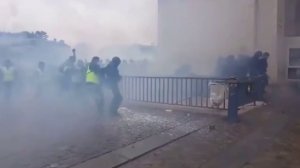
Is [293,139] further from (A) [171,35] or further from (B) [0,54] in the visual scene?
(B) [0,54]

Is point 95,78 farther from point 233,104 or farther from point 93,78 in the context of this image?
point 233,104

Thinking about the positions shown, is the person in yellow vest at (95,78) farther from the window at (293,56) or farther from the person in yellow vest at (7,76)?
the window at (293,56)

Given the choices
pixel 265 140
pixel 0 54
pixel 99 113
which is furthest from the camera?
pixel 0 54

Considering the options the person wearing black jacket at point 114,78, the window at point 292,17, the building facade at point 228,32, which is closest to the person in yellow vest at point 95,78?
the person wearing black jacket at point 114,78

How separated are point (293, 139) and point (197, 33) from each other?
1282cm

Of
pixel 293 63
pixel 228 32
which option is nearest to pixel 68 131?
pixel 228 32

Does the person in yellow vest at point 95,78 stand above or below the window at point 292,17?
below

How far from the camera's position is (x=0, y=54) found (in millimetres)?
19391

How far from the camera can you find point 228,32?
18406 millimetres

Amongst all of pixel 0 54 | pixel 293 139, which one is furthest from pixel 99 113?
pixel 0 54

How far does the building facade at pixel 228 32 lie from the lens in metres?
17.6

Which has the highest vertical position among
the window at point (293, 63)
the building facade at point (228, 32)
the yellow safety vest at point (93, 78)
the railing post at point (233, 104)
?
the building facade at point (228, 32)

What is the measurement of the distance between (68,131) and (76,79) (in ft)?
14.5

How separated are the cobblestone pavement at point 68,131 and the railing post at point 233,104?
0.61m
